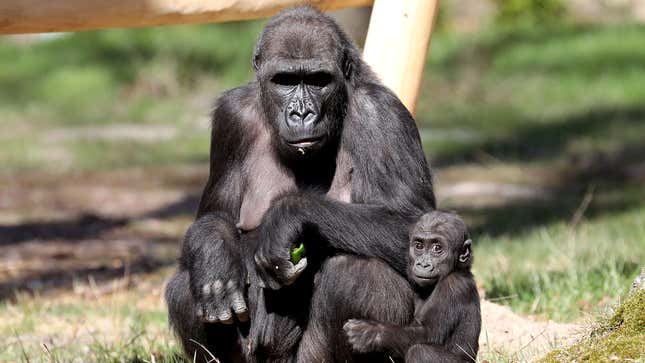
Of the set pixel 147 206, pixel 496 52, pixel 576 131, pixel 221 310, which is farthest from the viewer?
pixel 496 52

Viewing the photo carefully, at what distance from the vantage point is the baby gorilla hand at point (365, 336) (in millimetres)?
4203

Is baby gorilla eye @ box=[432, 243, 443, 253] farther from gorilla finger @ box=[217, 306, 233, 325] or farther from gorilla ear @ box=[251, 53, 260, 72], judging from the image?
gorilla ear @ box=[251, 53, 260, 72]

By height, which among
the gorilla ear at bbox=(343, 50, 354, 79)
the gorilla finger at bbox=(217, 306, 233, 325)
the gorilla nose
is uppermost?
the gorilla ear at bbox=(343, 50, 354, 79)

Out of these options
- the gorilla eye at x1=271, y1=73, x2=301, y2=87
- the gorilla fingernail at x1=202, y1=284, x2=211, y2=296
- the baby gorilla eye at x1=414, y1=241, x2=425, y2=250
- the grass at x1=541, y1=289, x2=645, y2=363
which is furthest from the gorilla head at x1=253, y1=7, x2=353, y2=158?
the grass at x1=541, y1=289, x2=645, y2=363

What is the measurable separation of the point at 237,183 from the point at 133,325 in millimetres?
1390

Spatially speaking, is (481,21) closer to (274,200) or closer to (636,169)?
(636,169)

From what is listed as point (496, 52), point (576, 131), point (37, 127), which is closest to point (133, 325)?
point (576, 131)

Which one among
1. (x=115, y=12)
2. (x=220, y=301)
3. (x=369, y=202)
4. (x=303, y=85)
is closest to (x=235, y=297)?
(x=220, y=301)

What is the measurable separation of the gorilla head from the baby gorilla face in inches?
23.4

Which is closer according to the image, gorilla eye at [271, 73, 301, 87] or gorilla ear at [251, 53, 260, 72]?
gorilla eye at [271, 73, 301, 87]

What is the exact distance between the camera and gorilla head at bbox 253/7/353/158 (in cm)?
439

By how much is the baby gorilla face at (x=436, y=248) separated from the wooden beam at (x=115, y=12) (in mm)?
1556

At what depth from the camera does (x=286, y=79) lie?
14.8 feet

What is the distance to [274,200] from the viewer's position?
440 centimetres
